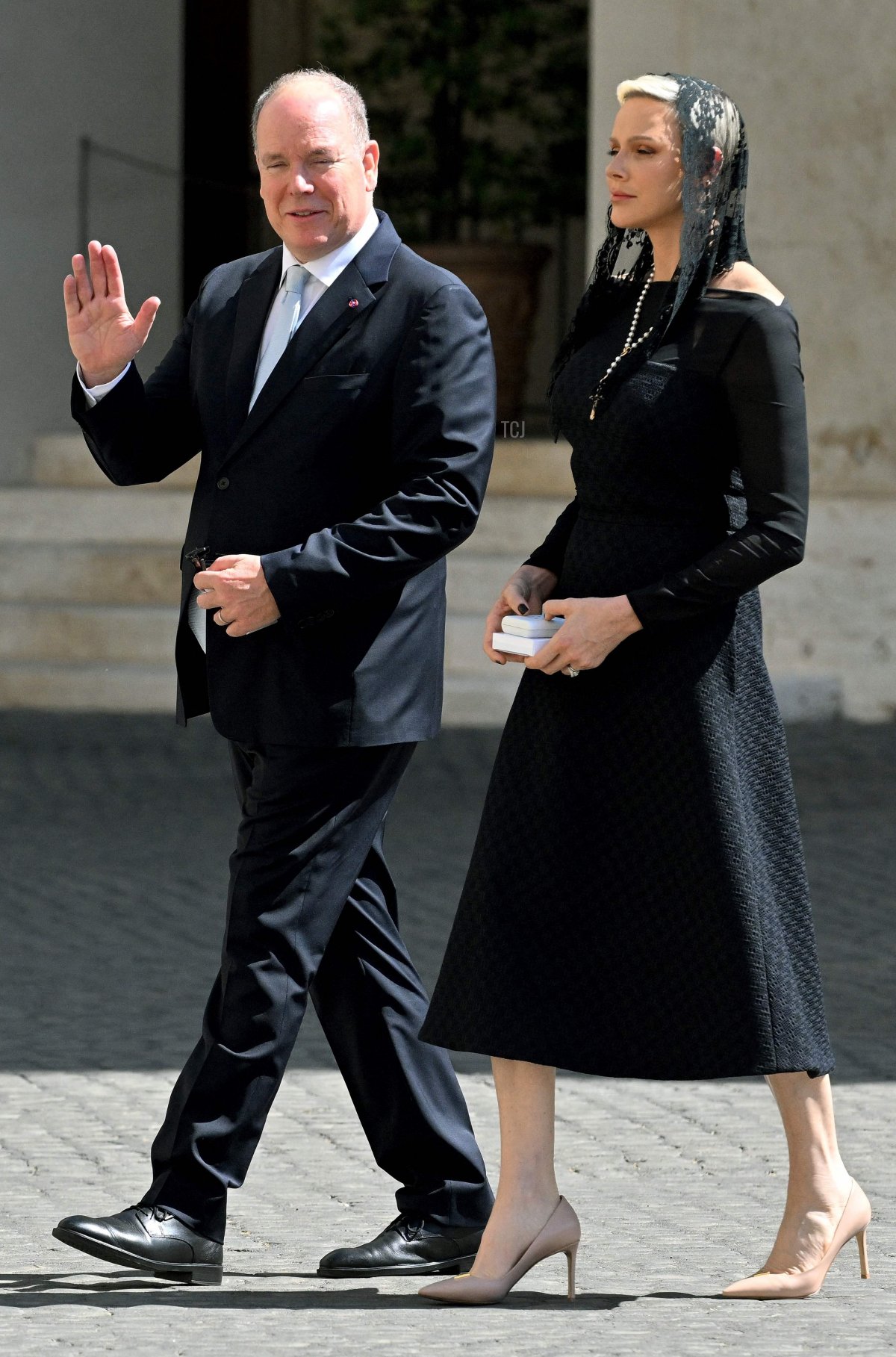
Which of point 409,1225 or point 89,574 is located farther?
point 89,574

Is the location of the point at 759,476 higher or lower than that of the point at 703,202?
lower

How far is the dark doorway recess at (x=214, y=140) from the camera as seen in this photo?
583 inches

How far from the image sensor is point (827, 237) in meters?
11.0

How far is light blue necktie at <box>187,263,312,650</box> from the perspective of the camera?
3.91 m

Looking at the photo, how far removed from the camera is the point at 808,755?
10.2 metres

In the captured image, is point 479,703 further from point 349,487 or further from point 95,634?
point 349,487

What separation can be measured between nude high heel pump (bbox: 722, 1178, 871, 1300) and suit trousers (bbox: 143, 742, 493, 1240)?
0.50m

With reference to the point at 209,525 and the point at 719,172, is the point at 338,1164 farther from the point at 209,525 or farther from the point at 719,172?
the point at 719,172

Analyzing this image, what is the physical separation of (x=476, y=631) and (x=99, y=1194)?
6859mm

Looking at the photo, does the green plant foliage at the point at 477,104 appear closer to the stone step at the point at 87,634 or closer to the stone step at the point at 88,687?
the stone step at the point at 87,634

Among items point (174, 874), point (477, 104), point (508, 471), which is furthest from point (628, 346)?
point (477, 104)

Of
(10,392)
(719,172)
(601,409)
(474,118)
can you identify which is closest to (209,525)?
(601,409)

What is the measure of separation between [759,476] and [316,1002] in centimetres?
119

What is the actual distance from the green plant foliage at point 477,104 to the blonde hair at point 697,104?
35.1ft
